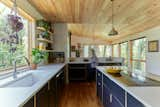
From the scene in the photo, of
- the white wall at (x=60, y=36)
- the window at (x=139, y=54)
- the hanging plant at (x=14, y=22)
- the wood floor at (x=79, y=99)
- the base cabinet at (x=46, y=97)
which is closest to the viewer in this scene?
the base cabinet at (x=46, y=97)

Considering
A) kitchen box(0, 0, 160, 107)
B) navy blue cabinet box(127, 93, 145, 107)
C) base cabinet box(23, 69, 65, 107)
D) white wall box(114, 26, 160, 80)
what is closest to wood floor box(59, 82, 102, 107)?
kitchen box(0, 0, 160, 107)

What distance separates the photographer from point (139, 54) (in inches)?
305

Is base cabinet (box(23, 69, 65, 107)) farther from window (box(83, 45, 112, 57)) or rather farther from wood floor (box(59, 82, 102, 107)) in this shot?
window (box(83, 45, 112, 57))

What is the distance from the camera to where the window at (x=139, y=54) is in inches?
288

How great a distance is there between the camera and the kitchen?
203 centimetres

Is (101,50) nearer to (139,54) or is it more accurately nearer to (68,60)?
(139,54)

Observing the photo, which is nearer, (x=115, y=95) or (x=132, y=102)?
(x=132, y=102)

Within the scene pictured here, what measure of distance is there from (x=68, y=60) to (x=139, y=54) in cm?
306

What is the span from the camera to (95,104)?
4.31 m

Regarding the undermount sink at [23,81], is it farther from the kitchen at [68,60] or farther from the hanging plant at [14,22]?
the hanging plant at [14,22]

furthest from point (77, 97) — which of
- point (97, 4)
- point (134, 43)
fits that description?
point (134, 43)

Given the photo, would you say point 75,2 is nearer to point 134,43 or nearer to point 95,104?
point 95,104

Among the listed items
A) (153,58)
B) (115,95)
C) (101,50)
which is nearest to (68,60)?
(153,58)

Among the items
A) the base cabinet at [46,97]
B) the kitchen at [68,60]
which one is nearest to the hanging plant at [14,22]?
the kitchen at [68,60]
